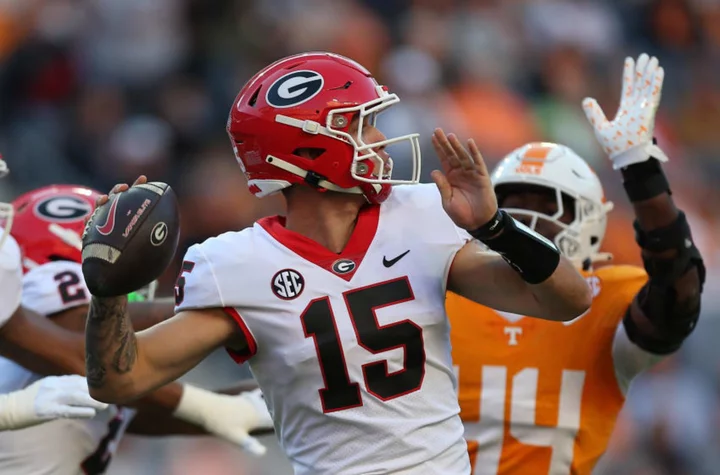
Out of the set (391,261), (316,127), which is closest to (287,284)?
(391,261)

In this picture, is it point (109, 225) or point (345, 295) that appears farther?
point (345, 295)

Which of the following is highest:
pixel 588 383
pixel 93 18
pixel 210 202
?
pixel 588 383

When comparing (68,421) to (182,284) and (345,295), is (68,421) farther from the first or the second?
(345,295)

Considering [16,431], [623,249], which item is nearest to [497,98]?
[623,249]

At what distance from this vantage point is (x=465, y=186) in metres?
2.57

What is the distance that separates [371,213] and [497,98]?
16.8ft

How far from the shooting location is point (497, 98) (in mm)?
7789

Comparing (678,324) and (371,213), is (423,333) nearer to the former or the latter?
(371,213)

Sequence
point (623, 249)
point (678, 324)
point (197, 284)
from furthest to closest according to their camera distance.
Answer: point (623, 249) → point (678, 324) → point (197, 284)

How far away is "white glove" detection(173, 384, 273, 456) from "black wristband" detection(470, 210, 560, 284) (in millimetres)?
1667

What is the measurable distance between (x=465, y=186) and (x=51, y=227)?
1.83 m

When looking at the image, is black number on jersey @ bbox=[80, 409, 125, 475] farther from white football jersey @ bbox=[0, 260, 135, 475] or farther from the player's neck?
the player's neck

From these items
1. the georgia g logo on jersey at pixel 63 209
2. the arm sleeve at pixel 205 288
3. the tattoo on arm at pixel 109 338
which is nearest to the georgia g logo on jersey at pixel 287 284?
the arm sleeve at pixel 205 288

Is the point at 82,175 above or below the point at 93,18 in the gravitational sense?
below
